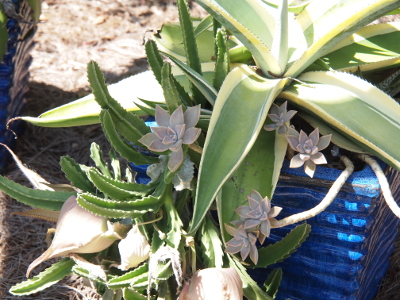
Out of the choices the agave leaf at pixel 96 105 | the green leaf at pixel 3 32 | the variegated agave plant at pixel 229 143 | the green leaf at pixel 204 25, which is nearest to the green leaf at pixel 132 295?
the variegated agave plant at pixel 229 143

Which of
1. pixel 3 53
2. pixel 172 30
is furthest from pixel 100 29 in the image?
pixel 172 30

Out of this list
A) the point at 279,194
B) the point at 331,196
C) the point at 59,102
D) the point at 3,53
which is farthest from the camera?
the point at 59,102

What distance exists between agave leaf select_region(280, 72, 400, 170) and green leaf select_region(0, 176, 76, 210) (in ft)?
1.41

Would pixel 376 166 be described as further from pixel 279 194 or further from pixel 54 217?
pixel 54 217

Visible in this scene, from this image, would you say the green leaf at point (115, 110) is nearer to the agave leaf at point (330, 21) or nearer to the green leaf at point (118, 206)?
the green leaf at point (118, 206)

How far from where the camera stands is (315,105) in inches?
30.6

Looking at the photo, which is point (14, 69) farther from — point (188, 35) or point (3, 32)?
point (188, 35)

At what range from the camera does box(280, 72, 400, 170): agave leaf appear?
0.75 meters

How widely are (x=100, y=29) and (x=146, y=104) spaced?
1334mm

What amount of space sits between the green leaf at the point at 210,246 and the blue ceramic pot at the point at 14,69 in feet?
2.69

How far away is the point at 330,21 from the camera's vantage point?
2.88ft

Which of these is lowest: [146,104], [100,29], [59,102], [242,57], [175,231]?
[59,102]

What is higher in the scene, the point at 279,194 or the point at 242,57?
the point at 242,57

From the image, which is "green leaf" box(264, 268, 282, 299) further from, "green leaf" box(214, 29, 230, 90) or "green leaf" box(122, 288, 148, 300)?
"green leaf" box(214, 29, 230, 90)
